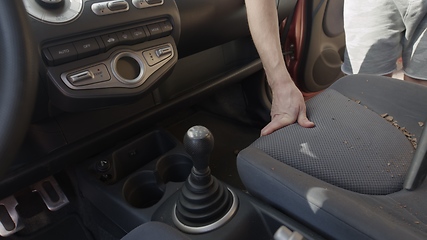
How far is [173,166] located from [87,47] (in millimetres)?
412

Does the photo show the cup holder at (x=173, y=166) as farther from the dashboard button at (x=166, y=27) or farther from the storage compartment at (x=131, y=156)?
the dashboard button at (x=166, y=27)

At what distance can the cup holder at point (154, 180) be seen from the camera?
33.6 inches

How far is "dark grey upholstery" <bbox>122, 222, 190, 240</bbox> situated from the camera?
1.55 feet

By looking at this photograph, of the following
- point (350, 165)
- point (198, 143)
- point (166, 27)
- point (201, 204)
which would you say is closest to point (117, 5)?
point (166, 27)

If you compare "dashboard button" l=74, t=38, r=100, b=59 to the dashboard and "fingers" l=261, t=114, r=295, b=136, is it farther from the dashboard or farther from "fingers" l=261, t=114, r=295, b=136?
"fingers" l=261, t=114, r=295, b=136

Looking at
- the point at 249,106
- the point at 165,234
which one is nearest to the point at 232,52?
the point at 249,106

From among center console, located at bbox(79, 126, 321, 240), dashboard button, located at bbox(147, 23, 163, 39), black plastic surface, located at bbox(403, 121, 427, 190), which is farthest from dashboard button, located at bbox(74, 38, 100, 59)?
black plastic surface, located at bbox(403, 121, 427, 190)

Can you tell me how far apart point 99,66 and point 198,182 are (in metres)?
0.30

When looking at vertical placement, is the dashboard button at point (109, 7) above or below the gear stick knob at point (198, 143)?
above

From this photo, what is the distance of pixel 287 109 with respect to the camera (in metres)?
0.76

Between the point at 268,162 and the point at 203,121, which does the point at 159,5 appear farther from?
the point at 203,121

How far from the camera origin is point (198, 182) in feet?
2.15

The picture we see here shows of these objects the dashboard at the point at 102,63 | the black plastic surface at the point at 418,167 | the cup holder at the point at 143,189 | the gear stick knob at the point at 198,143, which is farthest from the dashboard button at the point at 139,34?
the black plastic surface at the point at 418,167

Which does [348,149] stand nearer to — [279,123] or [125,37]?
[279,123]
